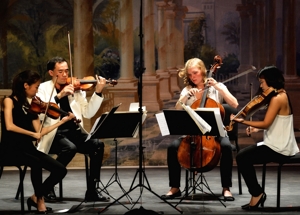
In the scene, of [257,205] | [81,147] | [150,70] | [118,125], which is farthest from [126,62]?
[257,205]

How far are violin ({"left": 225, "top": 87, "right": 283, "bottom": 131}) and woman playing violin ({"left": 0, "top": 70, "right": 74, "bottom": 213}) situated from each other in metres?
1.33

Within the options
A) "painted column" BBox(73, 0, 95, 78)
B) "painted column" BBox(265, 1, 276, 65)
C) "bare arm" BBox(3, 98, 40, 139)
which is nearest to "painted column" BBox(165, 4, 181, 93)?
"painted column" BBox(73, 0, 95, 78)

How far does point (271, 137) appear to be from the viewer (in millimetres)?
5258

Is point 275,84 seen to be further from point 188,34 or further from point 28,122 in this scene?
point 188,34

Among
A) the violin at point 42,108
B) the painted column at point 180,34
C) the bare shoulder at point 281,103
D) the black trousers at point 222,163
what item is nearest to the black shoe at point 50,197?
the violin at point 42,108

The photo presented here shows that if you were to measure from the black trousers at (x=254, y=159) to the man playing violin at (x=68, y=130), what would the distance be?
1.30 meters

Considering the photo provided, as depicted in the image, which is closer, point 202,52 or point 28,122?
point 28,122

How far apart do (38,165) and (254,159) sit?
173 centimetres

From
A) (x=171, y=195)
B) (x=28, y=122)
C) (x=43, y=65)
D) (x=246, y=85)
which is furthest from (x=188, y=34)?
(x=28, y=122)

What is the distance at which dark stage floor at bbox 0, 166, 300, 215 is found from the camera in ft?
17.4

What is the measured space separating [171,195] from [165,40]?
8.41 ft

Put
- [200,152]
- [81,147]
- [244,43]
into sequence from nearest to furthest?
1. [200,152]
2. [81,147]
3. [244,43]

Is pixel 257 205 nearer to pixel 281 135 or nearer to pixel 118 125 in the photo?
pixel 281 135

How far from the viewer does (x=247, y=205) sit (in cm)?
531
